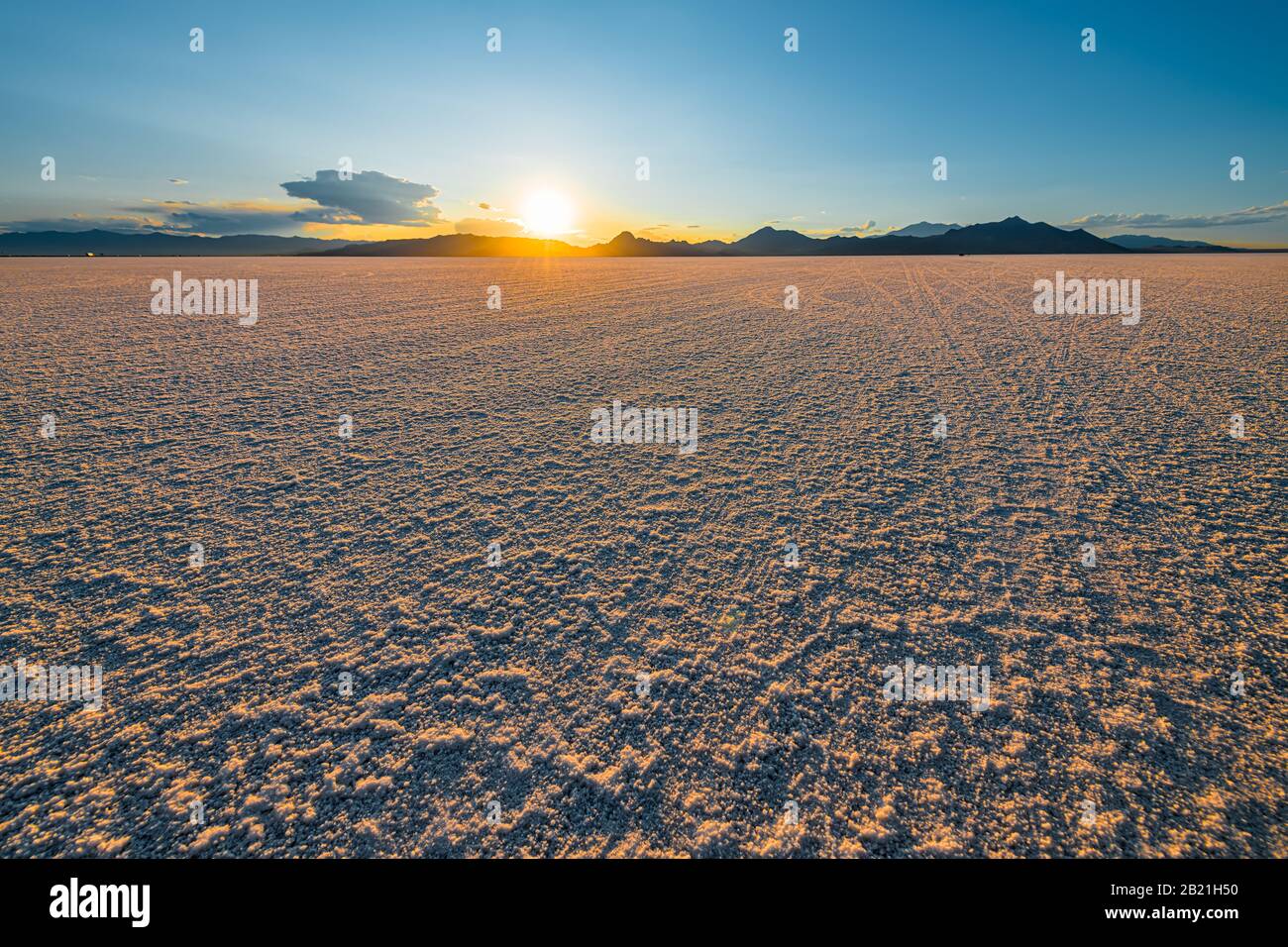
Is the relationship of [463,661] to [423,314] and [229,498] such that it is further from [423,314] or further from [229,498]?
[423,314]

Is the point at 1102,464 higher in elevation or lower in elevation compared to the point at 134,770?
higher

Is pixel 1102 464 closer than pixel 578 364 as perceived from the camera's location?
Yes
